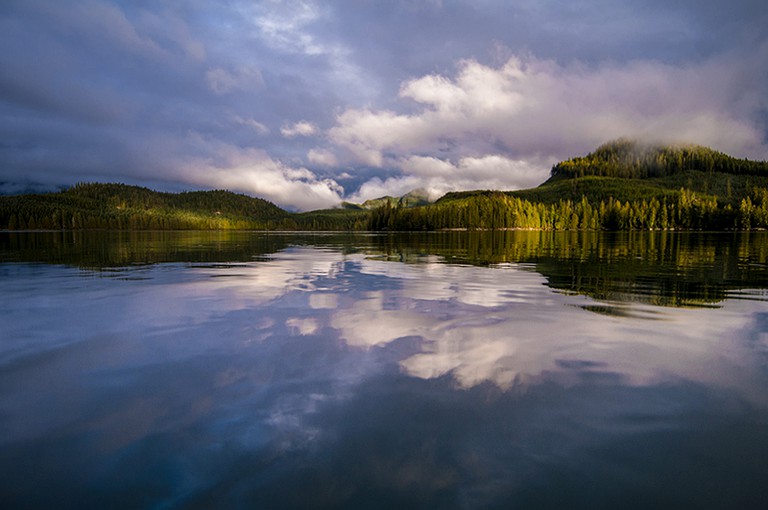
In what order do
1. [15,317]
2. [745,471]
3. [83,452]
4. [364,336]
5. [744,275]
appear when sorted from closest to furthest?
1. [745,471]
2. [83,452]
3. [364,336]
4. [15,317]
5. [744,275]

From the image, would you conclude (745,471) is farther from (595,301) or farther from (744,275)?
(744,275)

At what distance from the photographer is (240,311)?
16953 mm

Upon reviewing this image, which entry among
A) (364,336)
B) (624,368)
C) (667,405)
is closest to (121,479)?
Answer: (364,336)

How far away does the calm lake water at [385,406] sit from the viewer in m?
5.74

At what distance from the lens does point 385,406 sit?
809cm

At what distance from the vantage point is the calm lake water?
574 centimetres

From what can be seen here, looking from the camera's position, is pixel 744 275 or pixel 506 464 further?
pixel 744 275

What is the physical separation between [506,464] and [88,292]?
2278 centimetres

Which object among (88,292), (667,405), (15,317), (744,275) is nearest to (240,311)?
(15,317)

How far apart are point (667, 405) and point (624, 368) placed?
2.03 meters

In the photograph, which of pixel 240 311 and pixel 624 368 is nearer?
pixel 624 368

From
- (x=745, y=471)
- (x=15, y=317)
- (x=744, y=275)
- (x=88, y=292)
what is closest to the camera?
(x=745, y=471)

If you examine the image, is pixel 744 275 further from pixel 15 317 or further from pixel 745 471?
pixel 15 317

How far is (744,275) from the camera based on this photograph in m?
27.5
